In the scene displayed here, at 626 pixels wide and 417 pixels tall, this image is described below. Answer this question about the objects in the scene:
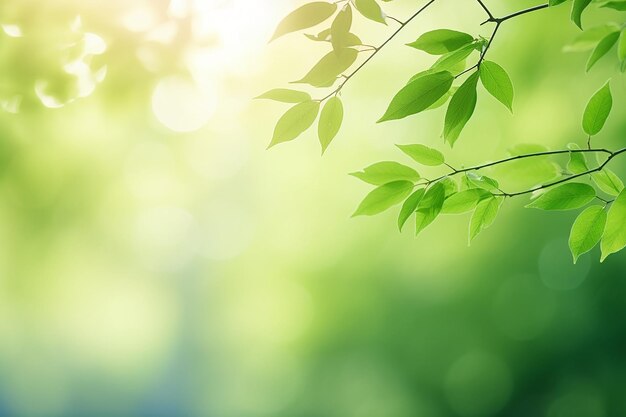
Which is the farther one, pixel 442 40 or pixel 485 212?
pixel 485 212

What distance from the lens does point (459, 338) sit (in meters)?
5.79

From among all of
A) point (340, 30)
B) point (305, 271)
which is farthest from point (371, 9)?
point (305, 271)

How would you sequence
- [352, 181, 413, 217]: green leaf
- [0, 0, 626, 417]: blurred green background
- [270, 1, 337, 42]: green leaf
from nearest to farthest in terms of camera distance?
[270, 1, 337, 42]: green leaf < [352, 181, 413, 217]: green leaf < [0, 0, 626, 417]: blurred green background

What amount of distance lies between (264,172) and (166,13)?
483 centimetres

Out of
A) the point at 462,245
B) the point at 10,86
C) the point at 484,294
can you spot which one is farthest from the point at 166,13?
the point at 484,294

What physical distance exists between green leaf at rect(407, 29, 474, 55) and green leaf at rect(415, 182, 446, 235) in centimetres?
15

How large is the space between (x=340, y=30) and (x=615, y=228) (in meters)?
0.37

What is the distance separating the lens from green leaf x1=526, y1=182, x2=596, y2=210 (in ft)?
2.13

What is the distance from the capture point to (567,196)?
0.65 metres

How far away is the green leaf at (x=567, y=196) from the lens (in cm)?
65

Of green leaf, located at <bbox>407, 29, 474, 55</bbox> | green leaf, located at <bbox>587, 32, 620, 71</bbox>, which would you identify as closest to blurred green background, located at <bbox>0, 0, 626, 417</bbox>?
green leaf, located at <bbox>587, 32, 620, 71</bbox>

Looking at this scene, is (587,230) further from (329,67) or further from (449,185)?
(329,67)

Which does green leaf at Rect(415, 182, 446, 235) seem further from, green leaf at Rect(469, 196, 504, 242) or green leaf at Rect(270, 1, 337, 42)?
green leaf at Rect(270, 1, 337, 42)

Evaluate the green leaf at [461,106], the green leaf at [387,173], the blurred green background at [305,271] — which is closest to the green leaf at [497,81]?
the green leaf at [461,106]
